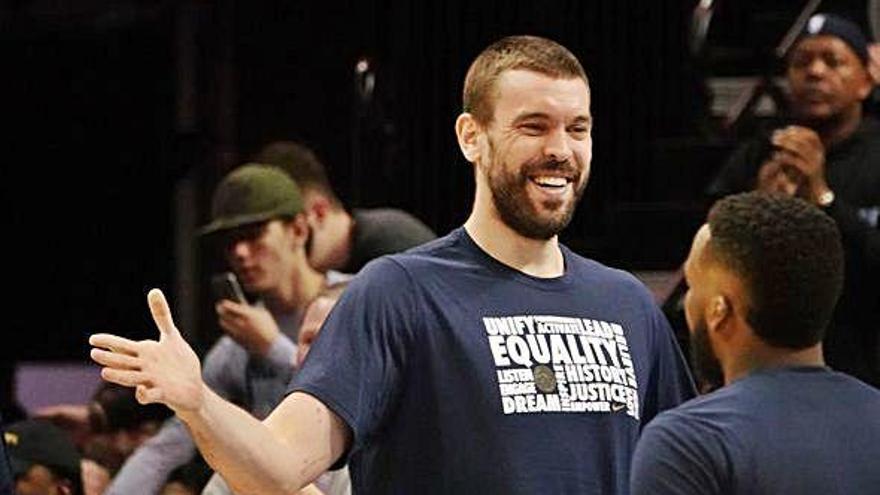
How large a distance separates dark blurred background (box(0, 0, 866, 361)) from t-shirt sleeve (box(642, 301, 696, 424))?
3584 mm

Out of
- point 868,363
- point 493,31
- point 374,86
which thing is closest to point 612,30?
point 493,31

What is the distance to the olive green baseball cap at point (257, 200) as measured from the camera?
729 cm

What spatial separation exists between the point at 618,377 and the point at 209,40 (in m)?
6.79

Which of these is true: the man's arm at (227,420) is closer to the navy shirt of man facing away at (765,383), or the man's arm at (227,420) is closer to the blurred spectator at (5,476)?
the blurred spectator at (5,476)

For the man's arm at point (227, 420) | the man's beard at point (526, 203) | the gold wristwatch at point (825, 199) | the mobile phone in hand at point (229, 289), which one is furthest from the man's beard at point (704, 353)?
the mobile phone in hand at point (229, 289)

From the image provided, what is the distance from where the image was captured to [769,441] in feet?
12.8

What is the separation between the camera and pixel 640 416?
4914 millimetres

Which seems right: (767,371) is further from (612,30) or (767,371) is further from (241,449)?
(612,30)

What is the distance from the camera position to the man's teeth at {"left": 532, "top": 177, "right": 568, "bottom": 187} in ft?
15.9

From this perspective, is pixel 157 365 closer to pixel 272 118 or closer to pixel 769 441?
pixel 769 441

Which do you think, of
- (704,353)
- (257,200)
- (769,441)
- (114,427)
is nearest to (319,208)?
(257,200)

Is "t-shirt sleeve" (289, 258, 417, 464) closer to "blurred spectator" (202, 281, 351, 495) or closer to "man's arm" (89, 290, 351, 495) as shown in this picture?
"man's arm" (89, 290, 351, 495)

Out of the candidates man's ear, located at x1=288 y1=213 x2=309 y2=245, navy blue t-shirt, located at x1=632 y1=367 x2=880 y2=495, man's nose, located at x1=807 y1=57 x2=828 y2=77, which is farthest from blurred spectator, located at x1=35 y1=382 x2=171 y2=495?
navy blue t-shirt, located at x1=632 y1=367 x2=880 y2=495

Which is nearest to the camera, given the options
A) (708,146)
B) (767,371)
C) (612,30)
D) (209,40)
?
(767,371)
